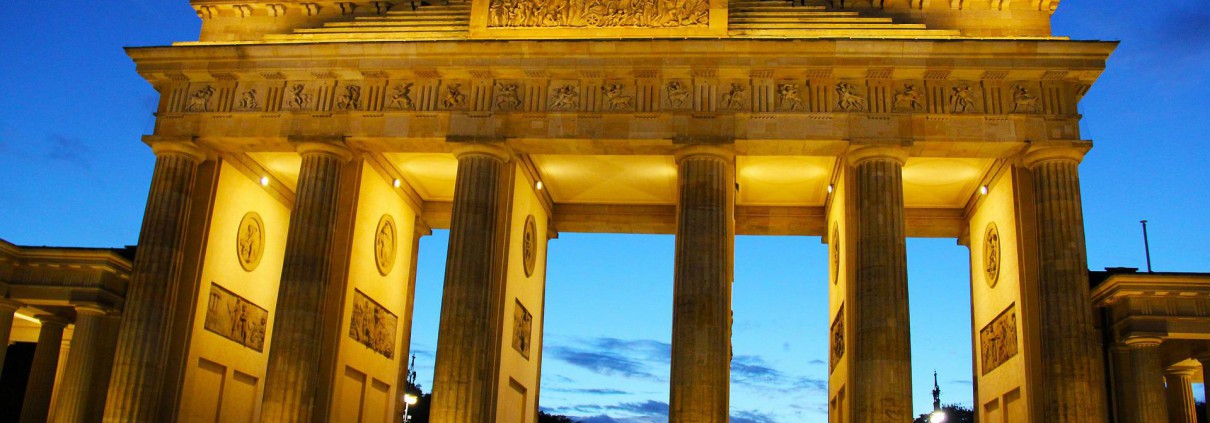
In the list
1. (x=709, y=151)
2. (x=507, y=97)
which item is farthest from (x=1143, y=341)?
(x=507, y=97)

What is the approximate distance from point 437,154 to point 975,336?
634 inches

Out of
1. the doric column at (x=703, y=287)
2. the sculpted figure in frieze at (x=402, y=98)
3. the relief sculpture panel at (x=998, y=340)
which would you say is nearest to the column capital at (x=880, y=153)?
the doric column at (x=703, y=287)

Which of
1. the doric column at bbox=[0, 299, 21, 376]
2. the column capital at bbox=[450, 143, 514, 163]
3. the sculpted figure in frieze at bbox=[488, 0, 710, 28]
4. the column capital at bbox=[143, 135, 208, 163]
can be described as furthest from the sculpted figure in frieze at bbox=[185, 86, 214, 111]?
the sculpted figure in frieze at bbox=[488, 0, 710, 28]

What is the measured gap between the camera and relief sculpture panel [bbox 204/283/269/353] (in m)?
27.9

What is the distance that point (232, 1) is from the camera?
29156 millimetres

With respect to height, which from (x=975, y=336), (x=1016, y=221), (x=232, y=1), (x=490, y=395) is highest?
(x=232, y=1)

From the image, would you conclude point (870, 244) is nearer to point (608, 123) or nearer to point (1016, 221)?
point (1016, 221)

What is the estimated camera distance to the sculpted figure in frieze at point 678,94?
25.9 meters

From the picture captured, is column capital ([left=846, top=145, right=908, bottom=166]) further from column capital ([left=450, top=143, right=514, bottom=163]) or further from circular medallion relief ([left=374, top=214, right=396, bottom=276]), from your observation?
circular medallion relief ([left=374, top=214, right=396, bottom=276])

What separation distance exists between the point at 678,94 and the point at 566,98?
2.81m

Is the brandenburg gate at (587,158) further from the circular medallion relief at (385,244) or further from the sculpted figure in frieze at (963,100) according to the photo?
the circular medallion relief at (385,244)

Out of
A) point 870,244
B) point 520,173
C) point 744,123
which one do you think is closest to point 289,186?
point 520,173

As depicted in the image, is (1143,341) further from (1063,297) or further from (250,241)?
(250,241)

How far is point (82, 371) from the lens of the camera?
26.1 metres
